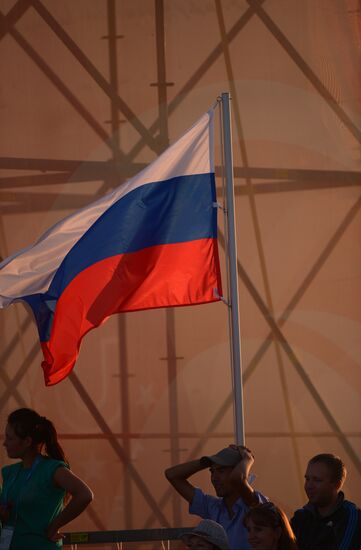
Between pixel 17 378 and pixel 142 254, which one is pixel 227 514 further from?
pixel 17 378

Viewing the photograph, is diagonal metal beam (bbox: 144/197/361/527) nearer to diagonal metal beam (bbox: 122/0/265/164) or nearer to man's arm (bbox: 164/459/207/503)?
diagonal metal beam (bbox: 122/0/265/164)

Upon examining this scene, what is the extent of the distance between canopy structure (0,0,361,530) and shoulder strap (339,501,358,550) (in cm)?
193

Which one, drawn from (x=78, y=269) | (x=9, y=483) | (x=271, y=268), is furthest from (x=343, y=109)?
(x=9, y=483)

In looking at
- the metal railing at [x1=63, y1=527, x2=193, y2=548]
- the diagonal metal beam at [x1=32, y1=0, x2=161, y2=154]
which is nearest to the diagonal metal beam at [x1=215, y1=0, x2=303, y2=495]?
the diagonal metal beam at [x1=32, y1=0, x2=161, y2=154]

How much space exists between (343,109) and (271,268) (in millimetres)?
797

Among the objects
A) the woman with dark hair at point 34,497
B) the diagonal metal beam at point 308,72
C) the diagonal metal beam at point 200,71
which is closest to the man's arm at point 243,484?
the woman with dark hair at point 34,497

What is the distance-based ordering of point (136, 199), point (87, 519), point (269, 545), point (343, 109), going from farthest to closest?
point (343, 109) < point (87, 519) < point (136, 199) < point (269, 545)

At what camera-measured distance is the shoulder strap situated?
8.71ft

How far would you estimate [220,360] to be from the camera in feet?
15.3

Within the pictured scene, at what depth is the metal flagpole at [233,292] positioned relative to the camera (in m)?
3.12

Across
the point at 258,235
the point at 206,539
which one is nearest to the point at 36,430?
the point at 206,539

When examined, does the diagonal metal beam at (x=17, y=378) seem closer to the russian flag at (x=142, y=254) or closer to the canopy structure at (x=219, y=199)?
the canopy structure at (x=219, y=199)

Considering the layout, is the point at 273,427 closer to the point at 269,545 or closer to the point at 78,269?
the point at 78,269

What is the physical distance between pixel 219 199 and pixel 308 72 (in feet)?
2.41
